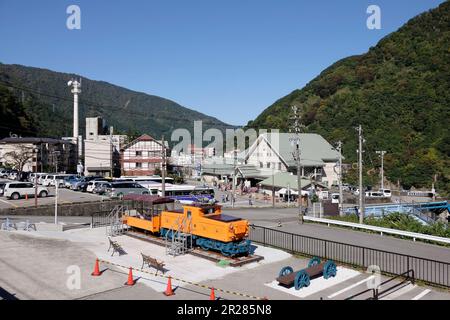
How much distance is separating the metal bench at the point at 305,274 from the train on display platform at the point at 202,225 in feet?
9.40

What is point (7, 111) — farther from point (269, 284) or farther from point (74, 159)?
point (269, 284)

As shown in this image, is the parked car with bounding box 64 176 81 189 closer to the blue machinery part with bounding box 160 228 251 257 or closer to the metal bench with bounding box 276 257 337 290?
the blue machinery part with bounding box 160 228 251 257

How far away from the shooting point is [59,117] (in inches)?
5384

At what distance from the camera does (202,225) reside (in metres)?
17.5

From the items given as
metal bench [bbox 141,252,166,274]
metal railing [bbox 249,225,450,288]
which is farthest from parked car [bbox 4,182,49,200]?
metal bench [bbox 141,252,166,274]

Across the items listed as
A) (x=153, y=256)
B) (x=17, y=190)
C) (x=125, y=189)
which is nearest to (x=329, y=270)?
(x=153, y=256)

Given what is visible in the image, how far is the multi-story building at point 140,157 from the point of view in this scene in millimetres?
67562

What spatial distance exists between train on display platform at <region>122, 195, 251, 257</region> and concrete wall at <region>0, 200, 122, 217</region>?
13237mm

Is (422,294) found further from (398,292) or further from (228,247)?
(228,247)

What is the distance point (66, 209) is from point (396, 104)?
71.0m

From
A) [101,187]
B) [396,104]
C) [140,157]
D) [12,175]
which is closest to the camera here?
[101,187]

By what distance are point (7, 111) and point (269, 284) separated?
87595 millimetres

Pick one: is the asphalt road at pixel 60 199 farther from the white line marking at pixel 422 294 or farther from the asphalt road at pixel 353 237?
the white line marking at pixel 422 294
